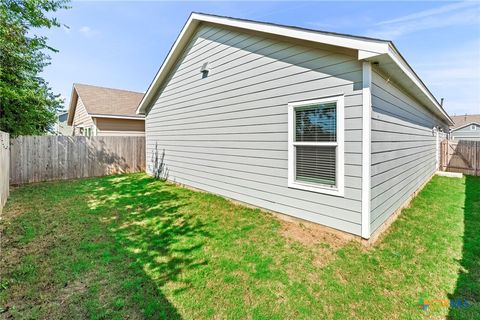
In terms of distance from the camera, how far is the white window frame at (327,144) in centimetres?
384

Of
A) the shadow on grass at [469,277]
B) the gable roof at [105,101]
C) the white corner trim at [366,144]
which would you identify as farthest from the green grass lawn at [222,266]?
the gable roof at [105,101]

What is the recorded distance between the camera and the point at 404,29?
276 inches

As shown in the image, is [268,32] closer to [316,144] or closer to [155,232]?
[316,144]

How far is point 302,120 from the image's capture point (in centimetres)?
447

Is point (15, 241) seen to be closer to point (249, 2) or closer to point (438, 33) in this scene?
point (249, 2)

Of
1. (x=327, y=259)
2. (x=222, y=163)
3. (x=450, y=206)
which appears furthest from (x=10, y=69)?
(x=450, y=206)

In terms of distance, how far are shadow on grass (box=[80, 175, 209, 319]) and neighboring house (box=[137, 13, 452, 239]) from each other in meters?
1.49

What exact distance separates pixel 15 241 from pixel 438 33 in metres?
11.2

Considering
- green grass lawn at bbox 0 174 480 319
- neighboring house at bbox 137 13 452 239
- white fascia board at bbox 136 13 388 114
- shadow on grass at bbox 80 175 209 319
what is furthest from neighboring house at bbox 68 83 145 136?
green grass lawn at bbox 0 174 480 319

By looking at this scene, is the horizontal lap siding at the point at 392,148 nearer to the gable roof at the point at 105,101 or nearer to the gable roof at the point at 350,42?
the gable roof at the point at 350,42

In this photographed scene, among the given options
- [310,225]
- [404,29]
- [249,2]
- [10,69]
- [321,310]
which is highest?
[249,2]

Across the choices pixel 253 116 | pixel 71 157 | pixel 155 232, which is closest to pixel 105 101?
pixel 71 157

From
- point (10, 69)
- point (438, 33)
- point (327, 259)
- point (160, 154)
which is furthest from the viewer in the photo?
point (160, 154)

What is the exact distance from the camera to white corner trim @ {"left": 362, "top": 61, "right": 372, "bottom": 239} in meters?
3.55
